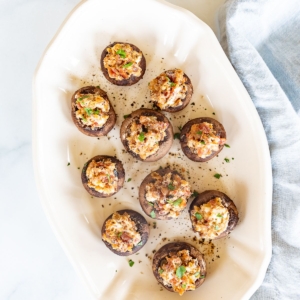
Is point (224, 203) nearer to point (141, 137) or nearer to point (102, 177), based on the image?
point (141, 137)

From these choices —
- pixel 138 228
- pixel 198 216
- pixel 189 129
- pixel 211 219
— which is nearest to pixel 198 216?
pixel 198 216

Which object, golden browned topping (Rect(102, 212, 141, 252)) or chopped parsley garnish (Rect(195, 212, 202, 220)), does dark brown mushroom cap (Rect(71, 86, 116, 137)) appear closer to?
golden browned topping (Rect(102, 212, 141, 252))

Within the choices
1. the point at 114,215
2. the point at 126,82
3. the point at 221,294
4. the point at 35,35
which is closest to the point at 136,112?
the point at 126,82

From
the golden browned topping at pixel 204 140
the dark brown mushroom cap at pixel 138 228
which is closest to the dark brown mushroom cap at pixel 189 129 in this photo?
the golden browned topping at pixel 204 140

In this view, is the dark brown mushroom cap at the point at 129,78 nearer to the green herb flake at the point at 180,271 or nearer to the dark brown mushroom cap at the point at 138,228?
the dark brown mushroom cap at the point at 138,228

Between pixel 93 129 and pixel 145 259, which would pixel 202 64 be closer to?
pixel 93 129
